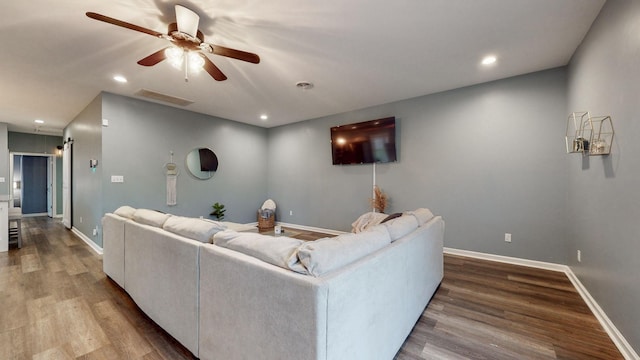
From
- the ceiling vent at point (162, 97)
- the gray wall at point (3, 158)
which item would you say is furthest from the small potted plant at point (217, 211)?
the gray wall at point (3, 158)

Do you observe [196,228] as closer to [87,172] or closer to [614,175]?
[614,175]

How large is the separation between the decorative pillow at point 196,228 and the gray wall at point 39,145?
338 inches

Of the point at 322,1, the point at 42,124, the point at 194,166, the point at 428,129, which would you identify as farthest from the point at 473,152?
the point at 42,124

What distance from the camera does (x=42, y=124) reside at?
6.38 m

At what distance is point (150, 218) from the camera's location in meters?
2.30

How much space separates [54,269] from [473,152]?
5839mm

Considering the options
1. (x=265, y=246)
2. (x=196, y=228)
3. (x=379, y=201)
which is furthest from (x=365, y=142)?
(x=265, y=246)

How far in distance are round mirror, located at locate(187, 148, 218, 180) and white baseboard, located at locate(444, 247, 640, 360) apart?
4.68m

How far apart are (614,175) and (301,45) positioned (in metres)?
2.86

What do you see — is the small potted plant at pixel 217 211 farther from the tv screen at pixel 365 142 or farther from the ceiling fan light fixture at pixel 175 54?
the ceiling fan light fixture at pixel 175 54

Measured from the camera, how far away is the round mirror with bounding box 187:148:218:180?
5129 millimetres

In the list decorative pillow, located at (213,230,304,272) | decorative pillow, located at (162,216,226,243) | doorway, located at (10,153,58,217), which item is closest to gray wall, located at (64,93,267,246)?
doorway, located at (10,153,58,217)

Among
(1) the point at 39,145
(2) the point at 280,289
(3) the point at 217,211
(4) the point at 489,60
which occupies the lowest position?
(3) the point at 217,211

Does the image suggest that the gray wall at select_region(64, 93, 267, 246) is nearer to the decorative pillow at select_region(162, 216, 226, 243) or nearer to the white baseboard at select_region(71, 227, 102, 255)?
the white baseboard at select_region(71, 227, 102, 255)
